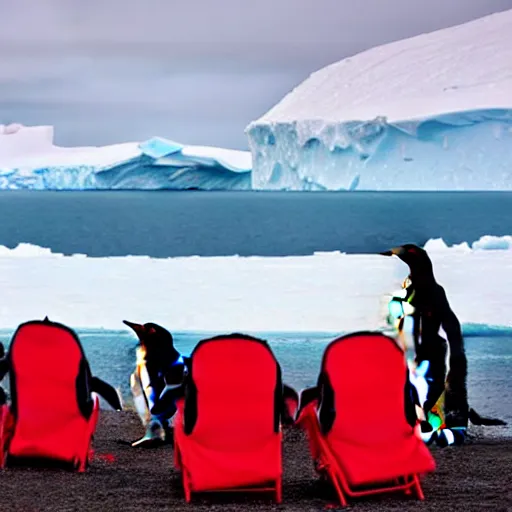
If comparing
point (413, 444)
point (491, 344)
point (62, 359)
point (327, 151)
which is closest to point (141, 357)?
point (62, 359)

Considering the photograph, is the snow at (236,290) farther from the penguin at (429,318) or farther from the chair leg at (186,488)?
the chair leg at (186,488)

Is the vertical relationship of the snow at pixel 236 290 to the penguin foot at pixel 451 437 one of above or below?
above

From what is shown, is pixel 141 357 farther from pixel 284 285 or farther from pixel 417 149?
pixel 417 149

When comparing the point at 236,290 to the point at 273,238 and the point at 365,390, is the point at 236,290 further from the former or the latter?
the point at 273,238

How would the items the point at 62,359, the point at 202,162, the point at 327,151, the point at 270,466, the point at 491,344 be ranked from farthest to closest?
the point at 202,162 < the point at 327,151 < the point at 491,344 < the point at 62,359 < the point at 270,466

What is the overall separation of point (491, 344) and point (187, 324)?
10.2 feet

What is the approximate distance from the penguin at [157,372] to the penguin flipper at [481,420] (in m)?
1.66

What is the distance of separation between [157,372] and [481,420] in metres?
1.96

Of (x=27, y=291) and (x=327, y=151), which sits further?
(x=327, y=151)

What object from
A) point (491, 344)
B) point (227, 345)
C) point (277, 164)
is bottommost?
point (491, 344)

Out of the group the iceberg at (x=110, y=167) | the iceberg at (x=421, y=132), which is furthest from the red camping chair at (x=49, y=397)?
the iceberg at (x=110, y=167)

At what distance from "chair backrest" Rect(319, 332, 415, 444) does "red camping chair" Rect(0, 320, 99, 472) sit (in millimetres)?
1017

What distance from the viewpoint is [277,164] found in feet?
148

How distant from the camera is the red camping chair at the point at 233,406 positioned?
3807 mm
